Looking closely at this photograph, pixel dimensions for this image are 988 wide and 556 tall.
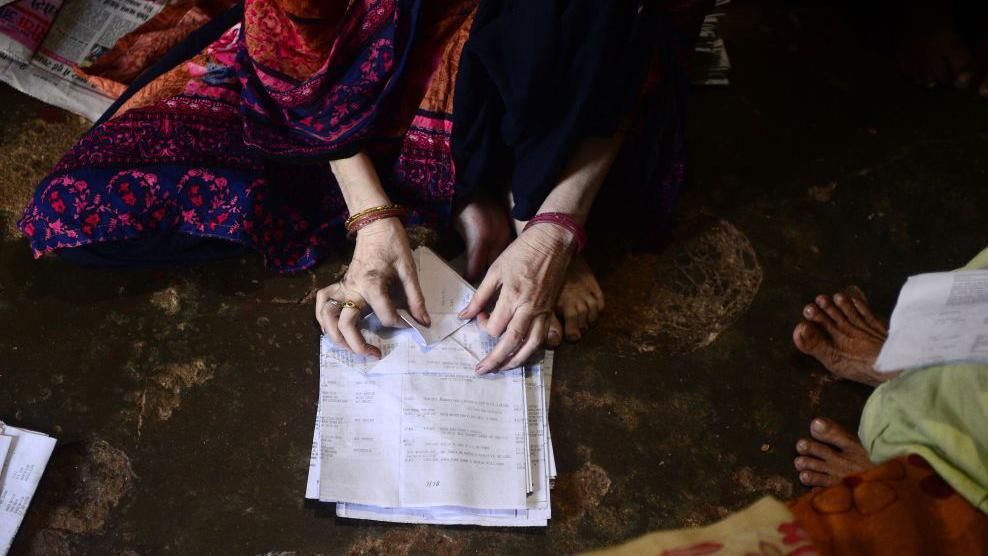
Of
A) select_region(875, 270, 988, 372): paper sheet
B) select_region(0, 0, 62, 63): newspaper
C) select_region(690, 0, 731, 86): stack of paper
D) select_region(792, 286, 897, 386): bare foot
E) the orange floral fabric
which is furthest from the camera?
select_region(690, 0, 731, 86): stack of paper

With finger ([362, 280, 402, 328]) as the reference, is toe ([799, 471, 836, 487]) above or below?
below

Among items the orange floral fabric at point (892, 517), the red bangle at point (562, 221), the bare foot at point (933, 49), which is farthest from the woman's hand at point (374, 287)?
the bare foot at point (933, 49)

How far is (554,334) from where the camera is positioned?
4.63ft


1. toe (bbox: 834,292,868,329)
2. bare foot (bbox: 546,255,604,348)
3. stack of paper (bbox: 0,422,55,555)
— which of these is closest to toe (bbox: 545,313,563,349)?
bare foot (bbox: 546,255,604,348)

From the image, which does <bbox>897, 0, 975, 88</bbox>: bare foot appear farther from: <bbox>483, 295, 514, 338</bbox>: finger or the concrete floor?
<bbox>483, 295, 514, 338</bbox>: finger

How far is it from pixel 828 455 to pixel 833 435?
4cm

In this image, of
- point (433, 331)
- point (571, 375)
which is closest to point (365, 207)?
point (433, 331)

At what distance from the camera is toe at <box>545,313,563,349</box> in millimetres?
1410

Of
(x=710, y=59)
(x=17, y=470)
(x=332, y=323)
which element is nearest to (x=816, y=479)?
(x=332, y=323)

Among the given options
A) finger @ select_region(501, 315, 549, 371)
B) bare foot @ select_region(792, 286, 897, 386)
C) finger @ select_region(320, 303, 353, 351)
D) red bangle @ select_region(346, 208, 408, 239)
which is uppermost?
red bangle @ select_region(346, 208, 408, 239)

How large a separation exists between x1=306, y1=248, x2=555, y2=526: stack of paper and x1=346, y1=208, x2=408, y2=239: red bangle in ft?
0.46

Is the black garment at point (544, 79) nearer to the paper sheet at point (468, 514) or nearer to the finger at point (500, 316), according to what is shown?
the finger at point (500, 316)

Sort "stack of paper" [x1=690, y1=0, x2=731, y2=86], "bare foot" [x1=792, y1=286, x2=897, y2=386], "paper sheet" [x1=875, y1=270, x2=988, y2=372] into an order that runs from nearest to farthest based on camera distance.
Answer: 1. "paper sheet" [x1=875, y1=270, x2=988, y2=372]
2. "bare foot" [x1=792, y1=286, x2=897, y2=386]
3. "stack of paper" [x1=690, y1=0, x2=731, y2=86]

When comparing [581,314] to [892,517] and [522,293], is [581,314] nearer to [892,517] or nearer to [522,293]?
[522,293]
